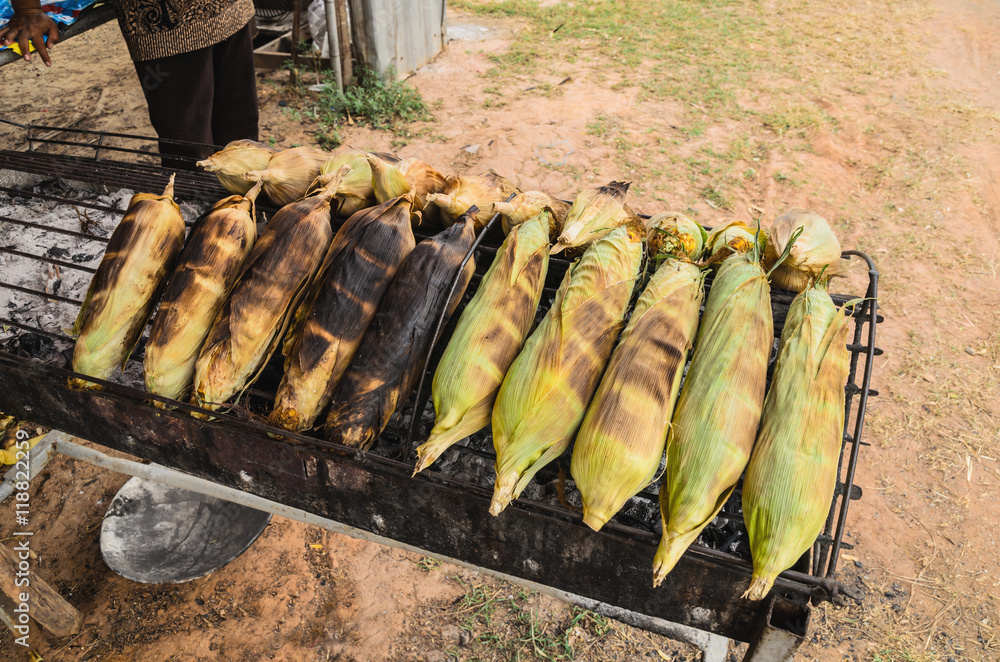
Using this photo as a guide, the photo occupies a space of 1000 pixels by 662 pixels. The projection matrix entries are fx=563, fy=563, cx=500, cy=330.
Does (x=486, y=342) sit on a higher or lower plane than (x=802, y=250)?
lower

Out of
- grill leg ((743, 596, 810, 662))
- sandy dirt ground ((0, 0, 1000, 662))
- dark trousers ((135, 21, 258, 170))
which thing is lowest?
sandy dirt ground ((0, 0, 1000, 662))

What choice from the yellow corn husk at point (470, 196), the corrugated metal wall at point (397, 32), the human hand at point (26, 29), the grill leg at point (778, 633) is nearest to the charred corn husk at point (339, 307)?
the yellow corn husk at point (470, 196)

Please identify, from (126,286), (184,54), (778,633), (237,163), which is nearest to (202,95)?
(184,54)

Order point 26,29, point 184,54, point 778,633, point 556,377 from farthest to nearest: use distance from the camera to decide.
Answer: point 184,54 → point 26,29 → point 556,377 → point 778,633

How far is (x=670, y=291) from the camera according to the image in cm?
164

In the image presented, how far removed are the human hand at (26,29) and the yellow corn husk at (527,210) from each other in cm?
265

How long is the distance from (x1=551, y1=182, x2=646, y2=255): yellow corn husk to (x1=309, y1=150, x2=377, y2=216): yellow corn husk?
2.60ft

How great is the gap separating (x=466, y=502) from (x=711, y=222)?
4385 millimetres

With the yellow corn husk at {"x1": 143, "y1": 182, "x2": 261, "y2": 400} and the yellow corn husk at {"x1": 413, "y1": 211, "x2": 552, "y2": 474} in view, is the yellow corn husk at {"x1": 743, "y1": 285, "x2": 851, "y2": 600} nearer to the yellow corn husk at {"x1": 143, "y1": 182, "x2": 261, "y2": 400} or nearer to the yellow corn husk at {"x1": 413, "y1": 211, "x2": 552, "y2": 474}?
the yellow corn husk at {"x1": 413, "y1": 211, "x2": 552, "y2": 474}

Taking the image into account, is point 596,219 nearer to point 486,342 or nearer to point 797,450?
point 486,342

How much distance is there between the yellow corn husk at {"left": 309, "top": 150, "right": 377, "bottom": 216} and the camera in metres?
2.15

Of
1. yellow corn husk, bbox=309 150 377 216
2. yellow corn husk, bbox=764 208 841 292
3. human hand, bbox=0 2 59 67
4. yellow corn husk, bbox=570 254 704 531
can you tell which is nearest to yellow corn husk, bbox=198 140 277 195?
yellow corn husk, bbox=309 150 377 216

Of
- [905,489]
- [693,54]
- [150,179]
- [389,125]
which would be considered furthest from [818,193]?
[150,179]

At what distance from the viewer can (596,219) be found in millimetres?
1941
